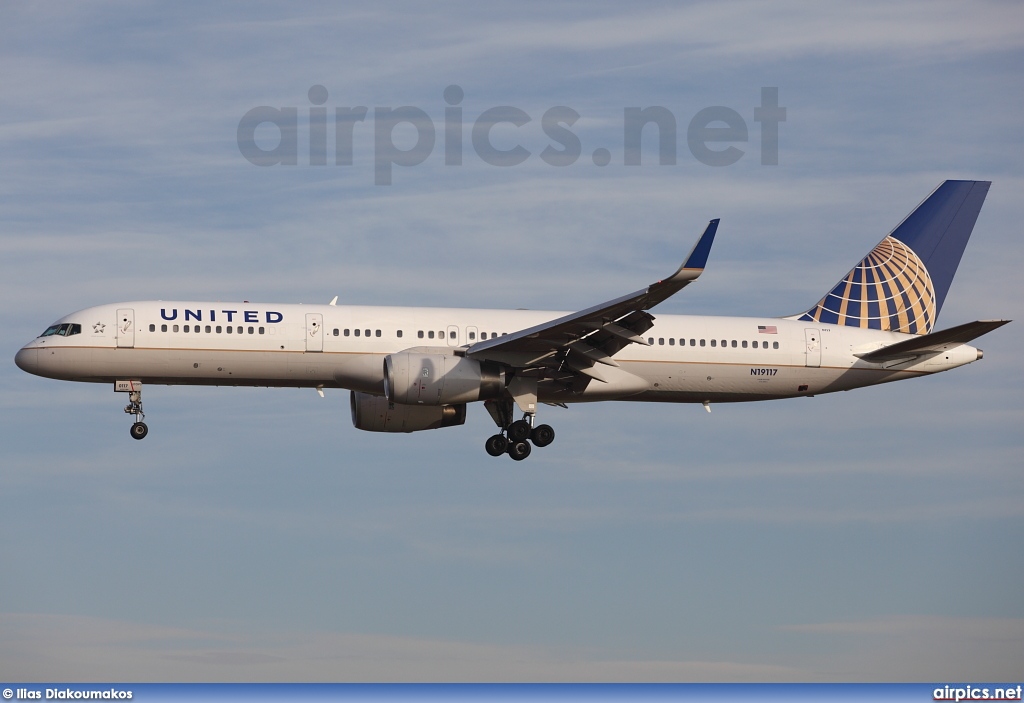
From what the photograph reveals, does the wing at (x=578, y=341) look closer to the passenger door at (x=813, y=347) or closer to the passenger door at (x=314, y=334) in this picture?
the passenger door at (x=314, y=334)

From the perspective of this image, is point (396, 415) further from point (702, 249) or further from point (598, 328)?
point (702, 249)

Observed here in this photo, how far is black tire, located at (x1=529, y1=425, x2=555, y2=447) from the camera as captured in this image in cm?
5131

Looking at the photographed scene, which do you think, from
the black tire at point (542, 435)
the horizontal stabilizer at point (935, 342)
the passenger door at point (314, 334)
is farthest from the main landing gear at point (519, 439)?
the horizontal stabilizer at point (935, 342)

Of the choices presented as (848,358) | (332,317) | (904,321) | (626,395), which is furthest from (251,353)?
(904,321)

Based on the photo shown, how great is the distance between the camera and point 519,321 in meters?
51.4

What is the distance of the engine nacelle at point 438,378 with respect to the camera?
1865 inches

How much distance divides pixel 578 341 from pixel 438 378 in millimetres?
4488

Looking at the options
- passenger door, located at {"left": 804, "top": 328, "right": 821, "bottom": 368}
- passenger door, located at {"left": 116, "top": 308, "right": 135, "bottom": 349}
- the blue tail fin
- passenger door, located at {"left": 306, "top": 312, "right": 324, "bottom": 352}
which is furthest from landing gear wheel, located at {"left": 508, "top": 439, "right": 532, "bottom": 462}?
passenger door, located at {"left": 116, "top": 308, "right": 135, "bottom": 349}

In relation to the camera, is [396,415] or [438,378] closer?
[438,378]

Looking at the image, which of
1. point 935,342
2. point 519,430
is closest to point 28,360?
point 519,430

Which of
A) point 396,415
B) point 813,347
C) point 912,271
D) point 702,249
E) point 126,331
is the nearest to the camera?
point 702,249

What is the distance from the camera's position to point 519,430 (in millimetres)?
51188

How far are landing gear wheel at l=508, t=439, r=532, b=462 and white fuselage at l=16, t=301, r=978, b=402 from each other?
160 centimetres

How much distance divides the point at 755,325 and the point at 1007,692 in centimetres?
2007
